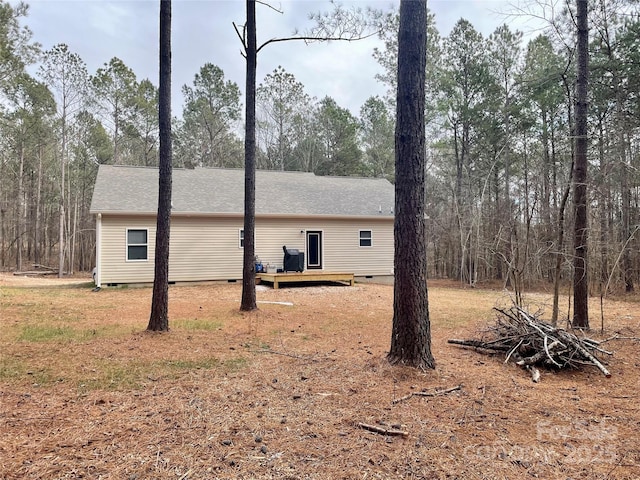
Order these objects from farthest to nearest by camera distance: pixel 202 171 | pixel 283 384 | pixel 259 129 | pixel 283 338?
pixel 259 129
pixel 202 171
pixel 283 338
pixel 283 384

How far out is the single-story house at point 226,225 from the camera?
12.4 meters

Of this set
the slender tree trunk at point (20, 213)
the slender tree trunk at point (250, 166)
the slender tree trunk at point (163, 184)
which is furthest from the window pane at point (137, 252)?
the slender tree trunk at point (20, 213)

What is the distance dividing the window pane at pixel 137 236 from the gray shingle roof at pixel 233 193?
79 cm

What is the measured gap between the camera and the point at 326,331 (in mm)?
→ 6289

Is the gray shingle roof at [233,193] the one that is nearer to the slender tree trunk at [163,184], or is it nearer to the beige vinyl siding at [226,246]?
the beige vinyl siding at [226,246]

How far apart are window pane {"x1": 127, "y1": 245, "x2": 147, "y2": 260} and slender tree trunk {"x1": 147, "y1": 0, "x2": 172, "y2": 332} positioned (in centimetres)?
775

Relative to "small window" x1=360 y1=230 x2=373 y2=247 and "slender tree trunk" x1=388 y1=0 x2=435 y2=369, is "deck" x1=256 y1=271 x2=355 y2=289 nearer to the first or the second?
"small window" x1=360 y1=230 x2=373 y2=247

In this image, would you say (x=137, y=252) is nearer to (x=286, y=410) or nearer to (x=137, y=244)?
(x=137, y=244)

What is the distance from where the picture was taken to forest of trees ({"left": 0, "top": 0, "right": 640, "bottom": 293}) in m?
11.3

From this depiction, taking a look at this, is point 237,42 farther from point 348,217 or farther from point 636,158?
point 636,158

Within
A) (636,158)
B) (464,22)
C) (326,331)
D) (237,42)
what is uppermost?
(464,22)

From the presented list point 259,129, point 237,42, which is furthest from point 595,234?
point 259,129

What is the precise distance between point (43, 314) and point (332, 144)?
68.9ft

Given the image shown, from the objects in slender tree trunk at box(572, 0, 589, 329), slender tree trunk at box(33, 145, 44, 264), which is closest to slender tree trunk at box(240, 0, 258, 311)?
slender tree trunk at box(572, 0, 589, 329)
